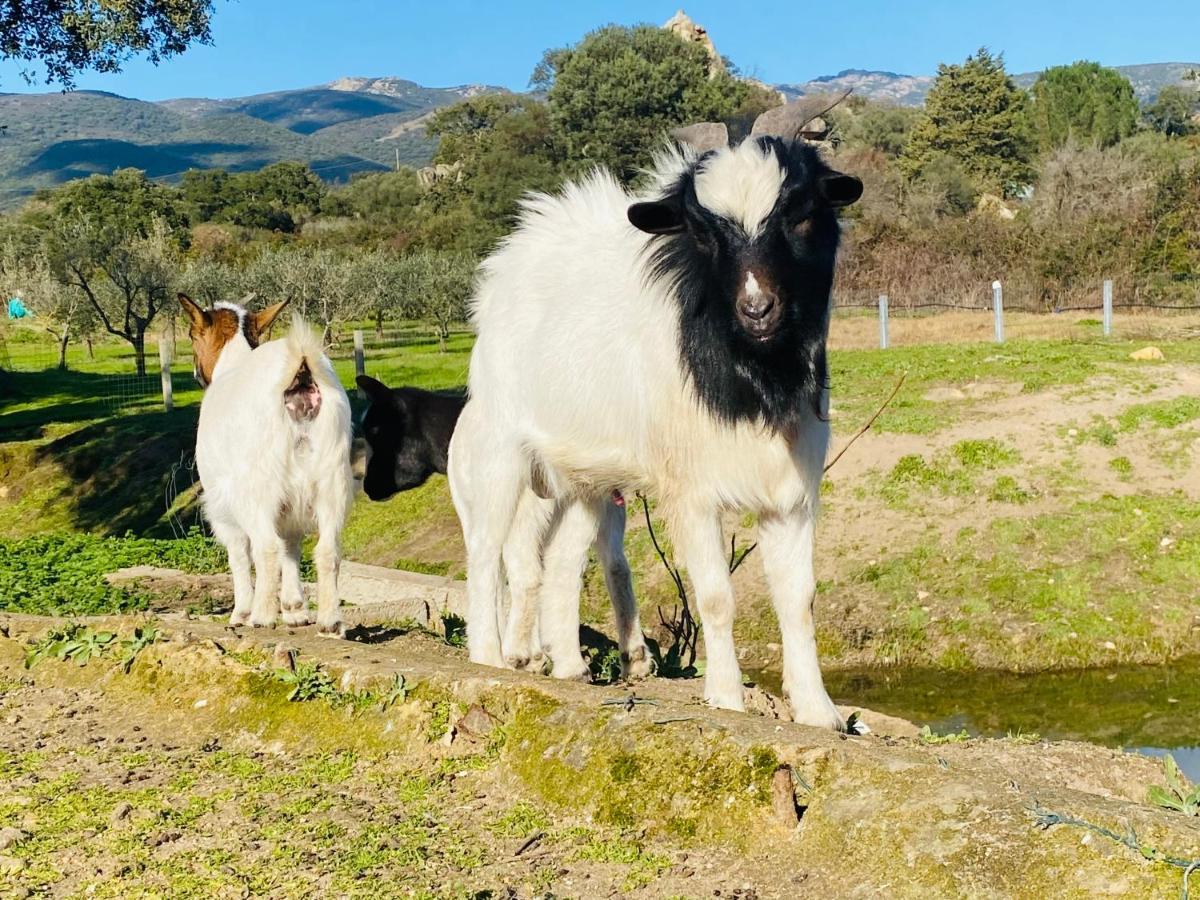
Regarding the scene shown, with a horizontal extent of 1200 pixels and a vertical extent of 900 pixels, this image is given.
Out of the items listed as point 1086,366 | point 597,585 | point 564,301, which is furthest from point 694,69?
point 564,301

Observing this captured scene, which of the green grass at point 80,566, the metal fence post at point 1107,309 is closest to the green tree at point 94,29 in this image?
the green grass at point 80,566

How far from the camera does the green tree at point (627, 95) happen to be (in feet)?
212

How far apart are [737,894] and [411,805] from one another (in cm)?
139

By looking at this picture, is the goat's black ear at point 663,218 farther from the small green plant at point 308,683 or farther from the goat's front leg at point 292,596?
the goat's front leg at point 292,596

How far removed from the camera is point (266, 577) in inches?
308

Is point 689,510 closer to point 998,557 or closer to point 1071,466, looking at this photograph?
point 998,557

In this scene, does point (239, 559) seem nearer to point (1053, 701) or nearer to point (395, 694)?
point (395, 694)

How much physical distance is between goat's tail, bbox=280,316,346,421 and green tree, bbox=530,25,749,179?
55163 mm

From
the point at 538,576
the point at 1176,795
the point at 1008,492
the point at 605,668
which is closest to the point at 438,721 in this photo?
the point at 538,576

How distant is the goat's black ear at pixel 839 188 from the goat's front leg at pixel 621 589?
2.25 m

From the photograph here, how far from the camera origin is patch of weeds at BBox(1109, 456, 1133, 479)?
15914mm

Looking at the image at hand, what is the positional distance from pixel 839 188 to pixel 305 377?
3.74 meters

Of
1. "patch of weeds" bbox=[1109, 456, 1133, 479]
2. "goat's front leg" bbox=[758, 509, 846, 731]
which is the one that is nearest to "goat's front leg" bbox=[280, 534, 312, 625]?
"goat's front leg" bbox=[758, 509, 846, 731]

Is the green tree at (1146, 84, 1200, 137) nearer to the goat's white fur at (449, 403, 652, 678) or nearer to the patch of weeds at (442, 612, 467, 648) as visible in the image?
the patch of weeds at (442, 612, 467, 648)
